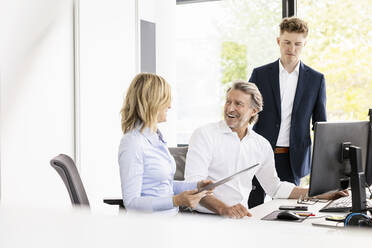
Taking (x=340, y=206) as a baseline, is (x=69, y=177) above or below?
above

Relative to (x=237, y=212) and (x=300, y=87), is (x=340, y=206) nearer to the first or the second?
(x=237, y=212)

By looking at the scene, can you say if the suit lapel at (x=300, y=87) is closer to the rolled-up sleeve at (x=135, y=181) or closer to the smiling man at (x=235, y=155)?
the smiling man at (x=235, y=155)

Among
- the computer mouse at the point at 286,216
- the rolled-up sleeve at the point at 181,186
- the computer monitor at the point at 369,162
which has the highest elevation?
the computer monitor at the point at 369,162

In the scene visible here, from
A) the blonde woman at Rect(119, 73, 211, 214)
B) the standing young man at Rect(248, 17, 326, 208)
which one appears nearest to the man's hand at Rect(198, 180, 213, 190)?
the blonde woman at Rect(119, 73, 211, 214)

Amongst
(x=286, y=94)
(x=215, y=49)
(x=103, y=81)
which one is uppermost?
(x=215, y=49)

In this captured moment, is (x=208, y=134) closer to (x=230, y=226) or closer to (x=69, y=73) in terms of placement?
(x=69, y=73)

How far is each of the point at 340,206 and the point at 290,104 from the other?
1072mm

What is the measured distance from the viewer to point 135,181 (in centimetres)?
187

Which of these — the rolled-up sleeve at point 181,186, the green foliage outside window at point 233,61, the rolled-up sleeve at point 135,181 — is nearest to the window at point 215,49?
the green foliage outside window at point 233,61

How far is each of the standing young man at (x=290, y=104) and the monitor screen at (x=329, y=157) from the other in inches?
36.8

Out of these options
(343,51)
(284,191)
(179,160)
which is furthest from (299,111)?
(343,51)

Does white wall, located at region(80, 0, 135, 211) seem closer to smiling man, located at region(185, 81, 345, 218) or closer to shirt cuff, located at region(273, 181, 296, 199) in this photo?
smiling man, located at region(185, 81, 345, 218)

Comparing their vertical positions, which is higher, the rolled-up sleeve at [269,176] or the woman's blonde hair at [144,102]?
the woman's blonde hair at [144,102]

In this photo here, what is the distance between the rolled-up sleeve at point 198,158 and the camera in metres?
2.28
